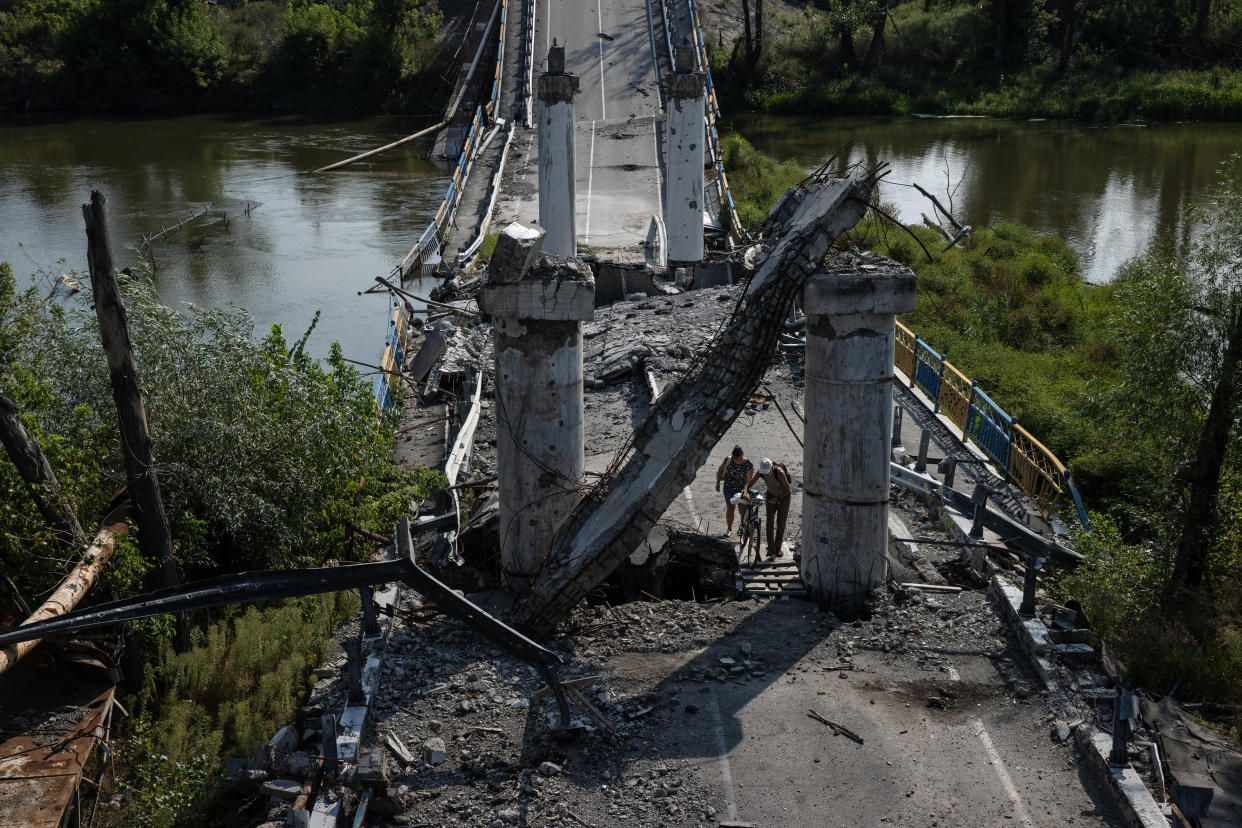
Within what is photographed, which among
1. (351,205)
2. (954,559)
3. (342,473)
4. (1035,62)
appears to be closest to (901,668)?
(954,559)

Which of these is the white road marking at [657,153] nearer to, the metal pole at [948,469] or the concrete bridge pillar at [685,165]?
the concrete bridge pillar at [685,165]

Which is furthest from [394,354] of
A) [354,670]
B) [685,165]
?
[354,670]

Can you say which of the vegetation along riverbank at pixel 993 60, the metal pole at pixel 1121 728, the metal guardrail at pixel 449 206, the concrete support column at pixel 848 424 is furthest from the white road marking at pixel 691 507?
the vegetation along riverbank at pixel 993 60

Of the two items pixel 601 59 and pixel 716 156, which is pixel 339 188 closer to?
pixel 601 59

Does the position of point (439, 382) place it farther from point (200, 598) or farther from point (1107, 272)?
point (1107, 272)

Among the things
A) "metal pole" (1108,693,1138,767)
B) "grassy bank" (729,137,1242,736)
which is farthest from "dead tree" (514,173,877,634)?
"metal pole" (1108,693,1138,767)

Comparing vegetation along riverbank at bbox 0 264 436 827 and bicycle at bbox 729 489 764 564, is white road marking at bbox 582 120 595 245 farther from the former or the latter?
bicycle at bbox 729 489 764 564
